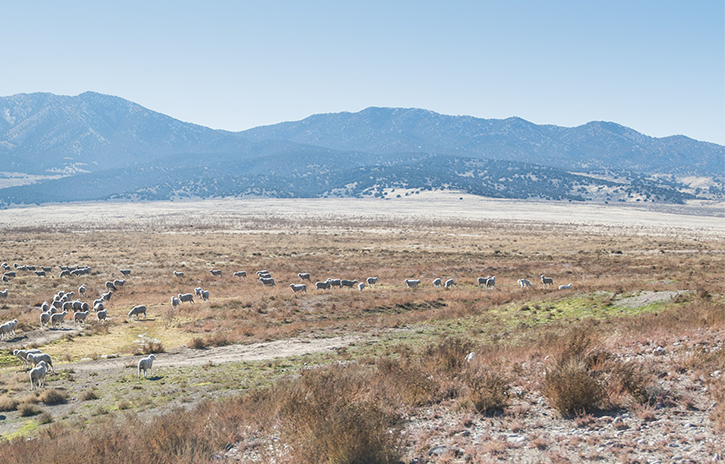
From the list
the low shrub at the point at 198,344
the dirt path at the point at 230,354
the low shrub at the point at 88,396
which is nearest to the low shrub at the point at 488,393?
the dirt path at the point at 230,354

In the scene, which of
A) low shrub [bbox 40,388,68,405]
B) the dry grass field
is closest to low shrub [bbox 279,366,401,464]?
the dry grass field

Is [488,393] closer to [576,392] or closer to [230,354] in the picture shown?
[576,392]

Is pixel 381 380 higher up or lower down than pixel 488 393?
lower down

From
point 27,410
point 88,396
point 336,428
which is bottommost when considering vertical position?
point 88,396

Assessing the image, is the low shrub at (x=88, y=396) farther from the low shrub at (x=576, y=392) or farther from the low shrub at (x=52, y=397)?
the low shrub at (x=576, y=392)

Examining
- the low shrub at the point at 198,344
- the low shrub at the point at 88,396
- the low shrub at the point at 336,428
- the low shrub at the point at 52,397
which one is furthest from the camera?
the low shrub at the point at 198,344

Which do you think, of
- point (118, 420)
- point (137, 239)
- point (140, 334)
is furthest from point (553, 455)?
point (137, 239)

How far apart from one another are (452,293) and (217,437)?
910 inches

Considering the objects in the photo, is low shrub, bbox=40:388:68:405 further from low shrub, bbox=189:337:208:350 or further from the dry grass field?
low shrub, bbox=189:337:208:350

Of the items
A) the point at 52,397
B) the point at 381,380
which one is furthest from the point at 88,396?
the point at 381,380

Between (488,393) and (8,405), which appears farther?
(8,405)

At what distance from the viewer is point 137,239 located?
255 ft

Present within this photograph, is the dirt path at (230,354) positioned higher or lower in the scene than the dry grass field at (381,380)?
lower

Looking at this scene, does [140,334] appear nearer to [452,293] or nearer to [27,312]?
[27,312]
